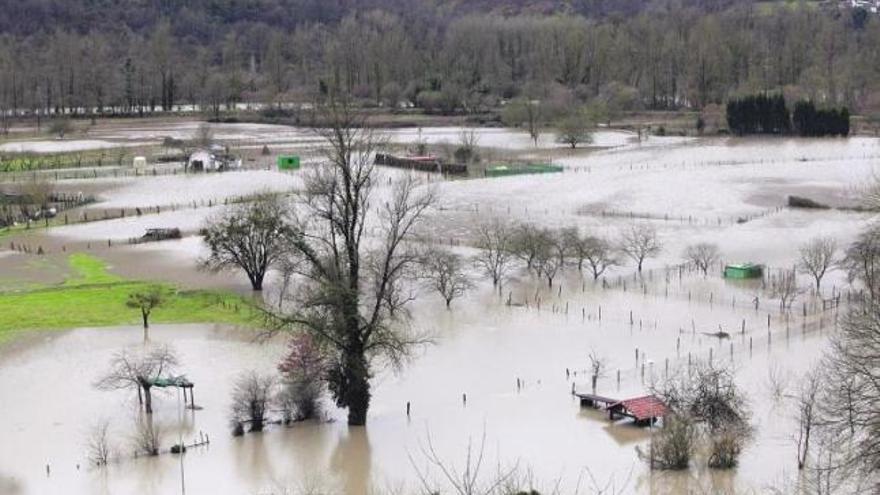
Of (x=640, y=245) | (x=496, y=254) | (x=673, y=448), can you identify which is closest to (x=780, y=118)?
(x=640, y=245)

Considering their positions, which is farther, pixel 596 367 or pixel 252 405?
pixel 596 367

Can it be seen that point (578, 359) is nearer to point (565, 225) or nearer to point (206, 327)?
point (206, 327)

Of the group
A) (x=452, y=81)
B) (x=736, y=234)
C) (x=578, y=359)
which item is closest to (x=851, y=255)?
(x=736, y=234)

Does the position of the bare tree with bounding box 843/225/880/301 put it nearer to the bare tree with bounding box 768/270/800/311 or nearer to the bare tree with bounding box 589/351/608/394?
the bare tree with bounding box 768/270/800/311

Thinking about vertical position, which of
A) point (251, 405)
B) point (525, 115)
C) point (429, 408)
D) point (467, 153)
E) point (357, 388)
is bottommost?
point (429, 408)

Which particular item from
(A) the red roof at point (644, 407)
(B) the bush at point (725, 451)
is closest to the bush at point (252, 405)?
(A) the red roof at point (644, 407)

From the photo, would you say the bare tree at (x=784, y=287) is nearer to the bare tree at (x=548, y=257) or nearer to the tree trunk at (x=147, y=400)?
the bare tree at (x=548, y=257)

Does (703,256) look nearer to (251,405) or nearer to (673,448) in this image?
(673,448)
